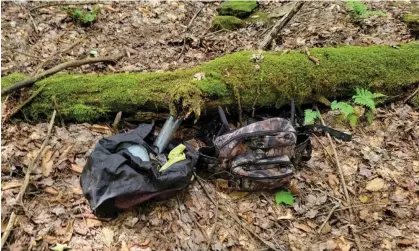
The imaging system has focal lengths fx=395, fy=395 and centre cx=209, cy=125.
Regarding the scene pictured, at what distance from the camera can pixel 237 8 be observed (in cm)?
634

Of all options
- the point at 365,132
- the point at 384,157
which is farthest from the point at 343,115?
the point at 384,157

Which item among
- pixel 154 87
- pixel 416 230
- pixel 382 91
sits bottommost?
pixel 416 230

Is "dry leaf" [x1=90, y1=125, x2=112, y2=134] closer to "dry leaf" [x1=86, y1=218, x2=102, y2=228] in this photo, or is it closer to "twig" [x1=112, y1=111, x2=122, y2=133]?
"twig" [x1=112, y1=111, x2=122, y2=133]

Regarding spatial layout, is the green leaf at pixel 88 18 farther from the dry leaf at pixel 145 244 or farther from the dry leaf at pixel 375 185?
the dry leaf at pixel 375 185

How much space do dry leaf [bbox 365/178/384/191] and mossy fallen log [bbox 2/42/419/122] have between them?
1045mm

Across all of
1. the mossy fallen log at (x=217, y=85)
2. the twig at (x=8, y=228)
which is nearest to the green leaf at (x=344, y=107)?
the mossy fallen log at (x=217, y=85)

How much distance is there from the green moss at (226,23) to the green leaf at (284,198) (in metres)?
3.23

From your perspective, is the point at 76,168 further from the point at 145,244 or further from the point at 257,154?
the point at 257,154

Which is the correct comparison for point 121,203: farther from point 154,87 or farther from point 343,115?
point 343,115

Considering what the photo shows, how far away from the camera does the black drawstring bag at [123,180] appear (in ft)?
9.96

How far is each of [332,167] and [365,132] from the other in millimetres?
638

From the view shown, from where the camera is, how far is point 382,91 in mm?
A: 4352

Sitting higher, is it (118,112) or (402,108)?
(118,112)

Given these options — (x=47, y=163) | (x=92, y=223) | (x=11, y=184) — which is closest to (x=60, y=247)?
(x=92, y=223)
